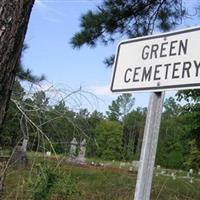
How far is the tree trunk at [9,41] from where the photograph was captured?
2980 millimetres

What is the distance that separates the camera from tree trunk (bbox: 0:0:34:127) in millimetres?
2980

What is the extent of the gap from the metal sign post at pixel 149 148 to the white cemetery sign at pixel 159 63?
2.8 inches

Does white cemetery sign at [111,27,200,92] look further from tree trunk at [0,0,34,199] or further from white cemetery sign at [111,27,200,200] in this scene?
tree trunk at [0,0,34,199]

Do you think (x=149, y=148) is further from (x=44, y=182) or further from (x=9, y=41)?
(x=44, y=182)

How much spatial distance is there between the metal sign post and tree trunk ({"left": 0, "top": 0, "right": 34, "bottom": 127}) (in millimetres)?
881

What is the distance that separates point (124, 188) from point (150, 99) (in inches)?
319

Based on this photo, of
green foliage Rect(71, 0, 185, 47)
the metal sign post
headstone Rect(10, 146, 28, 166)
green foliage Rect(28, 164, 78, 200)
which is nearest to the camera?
the metal sign post

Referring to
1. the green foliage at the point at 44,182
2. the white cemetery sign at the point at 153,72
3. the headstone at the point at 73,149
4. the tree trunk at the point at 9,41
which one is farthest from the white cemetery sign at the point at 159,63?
the green foliage at the point at 44,182

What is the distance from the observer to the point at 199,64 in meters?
2.39

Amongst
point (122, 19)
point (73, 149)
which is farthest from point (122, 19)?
point (73, 149)

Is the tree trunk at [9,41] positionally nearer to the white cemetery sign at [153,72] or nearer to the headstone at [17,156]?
the white cemetery sign at [153,72]

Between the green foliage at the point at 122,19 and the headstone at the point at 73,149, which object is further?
the green foliage at the point at 122,19

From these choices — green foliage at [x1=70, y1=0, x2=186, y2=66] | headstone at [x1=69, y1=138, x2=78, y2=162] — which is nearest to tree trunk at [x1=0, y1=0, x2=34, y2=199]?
headstone at [x1=69, y1=138, x2=78, y2=162]

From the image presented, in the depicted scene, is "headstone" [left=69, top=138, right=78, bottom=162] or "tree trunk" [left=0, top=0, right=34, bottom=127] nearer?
"tree trunk" [left=0, top=0, right=34, bottom=127]
